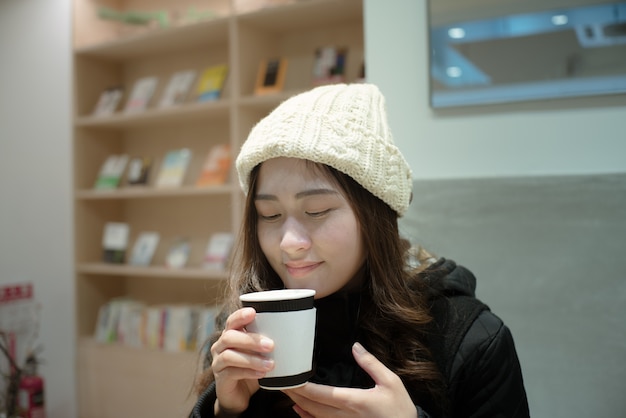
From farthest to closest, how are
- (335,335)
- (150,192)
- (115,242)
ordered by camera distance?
(115,242) → (150,192) → (335,335)

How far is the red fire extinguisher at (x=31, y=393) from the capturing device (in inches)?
111

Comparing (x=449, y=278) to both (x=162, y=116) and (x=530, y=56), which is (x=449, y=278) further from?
(x=162, y=116)

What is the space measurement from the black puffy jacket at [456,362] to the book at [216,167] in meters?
2.27

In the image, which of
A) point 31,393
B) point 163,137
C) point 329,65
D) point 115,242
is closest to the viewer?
point 31,393

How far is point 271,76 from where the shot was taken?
10.0ft

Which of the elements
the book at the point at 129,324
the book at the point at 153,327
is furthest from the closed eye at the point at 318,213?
the book at the point at 129,324

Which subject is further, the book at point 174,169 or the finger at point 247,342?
the book at point 174,169

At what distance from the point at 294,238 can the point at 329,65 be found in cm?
224

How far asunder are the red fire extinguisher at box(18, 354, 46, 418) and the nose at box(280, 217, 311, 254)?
252cm

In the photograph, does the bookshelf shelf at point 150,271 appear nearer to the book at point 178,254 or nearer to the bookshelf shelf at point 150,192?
the book at point 178,254

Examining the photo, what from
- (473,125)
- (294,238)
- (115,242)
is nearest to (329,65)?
(473,125)

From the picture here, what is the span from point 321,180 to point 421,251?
0.36 metres

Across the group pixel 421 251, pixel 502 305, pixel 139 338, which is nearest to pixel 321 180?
pixel 421 251

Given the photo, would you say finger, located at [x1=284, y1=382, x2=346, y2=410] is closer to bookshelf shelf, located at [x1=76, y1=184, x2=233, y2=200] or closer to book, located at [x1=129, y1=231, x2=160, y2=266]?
bookshelf shelf, located at [x1=76, y1=184, x2=233, y2=200]
